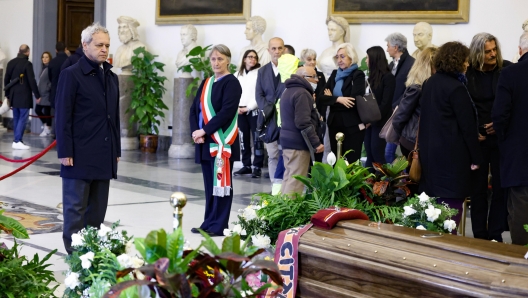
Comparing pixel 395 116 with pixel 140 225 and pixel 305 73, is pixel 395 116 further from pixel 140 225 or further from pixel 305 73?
pixel 140 225

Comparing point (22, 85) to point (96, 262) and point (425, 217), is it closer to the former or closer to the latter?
point (425, 217)

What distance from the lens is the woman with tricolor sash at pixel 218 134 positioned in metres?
6.67

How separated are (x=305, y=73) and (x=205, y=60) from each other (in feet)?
21.0

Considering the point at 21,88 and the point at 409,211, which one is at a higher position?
the point at 21,88

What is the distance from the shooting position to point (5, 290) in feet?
10.1

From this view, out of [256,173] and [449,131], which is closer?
[449,131]

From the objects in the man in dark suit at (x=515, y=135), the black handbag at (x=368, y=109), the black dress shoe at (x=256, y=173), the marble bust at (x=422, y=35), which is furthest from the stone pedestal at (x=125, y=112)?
the man in dark suit at (x=515, y=135)

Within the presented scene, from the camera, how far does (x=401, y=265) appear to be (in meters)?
3.14

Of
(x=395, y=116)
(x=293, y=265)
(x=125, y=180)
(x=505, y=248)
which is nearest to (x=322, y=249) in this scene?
(x=293, y=265)

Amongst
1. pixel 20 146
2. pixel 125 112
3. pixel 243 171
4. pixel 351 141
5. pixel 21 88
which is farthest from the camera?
pixel 21 88

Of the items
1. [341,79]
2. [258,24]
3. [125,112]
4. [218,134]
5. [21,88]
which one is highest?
[258,24]

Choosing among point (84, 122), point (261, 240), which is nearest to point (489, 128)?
point (261, 240)

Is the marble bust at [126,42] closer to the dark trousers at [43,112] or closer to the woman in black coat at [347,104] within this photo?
the dark trousers at [43,112]

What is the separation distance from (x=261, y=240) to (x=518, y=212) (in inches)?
83.9
